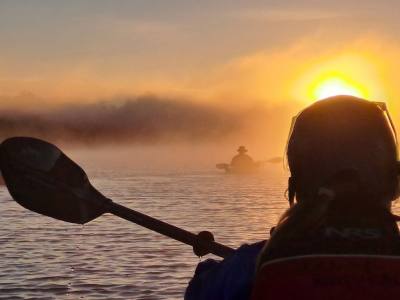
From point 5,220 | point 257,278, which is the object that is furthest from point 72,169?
point 5,220

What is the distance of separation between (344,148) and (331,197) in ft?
1.18

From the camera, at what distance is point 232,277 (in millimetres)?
3533

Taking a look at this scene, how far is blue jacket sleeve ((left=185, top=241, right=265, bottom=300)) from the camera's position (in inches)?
137

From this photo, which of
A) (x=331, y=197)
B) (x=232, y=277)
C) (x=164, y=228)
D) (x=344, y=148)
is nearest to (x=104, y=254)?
(x=164, y=228)

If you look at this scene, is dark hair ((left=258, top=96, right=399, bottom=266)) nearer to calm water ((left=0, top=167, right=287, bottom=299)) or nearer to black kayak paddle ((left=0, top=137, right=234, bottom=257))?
black kayak paddle ((left=0, top=137, right=234, bottom=257))

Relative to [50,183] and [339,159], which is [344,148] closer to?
[339,159]

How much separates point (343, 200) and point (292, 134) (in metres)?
0.63

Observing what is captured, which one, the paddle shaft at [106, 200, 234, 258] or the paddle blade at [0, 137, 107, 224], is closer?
the paddle shaft at [106, 200, 234, 258]

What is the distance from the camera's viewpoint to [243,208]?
71375 millimetres

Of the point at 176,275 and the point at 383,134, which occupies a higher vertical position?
the point at 383,134

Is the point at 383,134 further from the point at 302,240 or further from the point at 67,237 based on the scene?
the point at 67,237

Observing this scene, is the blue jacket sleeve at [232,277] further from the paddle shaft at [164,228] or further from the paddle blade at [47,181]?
the paddle blade at [47,181]

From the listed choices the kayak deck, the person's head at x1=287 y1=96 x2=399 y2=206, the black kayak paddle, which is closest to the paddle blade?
the black kayak paddle

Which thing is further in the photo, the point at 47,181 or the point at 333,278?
the point at 47,181
